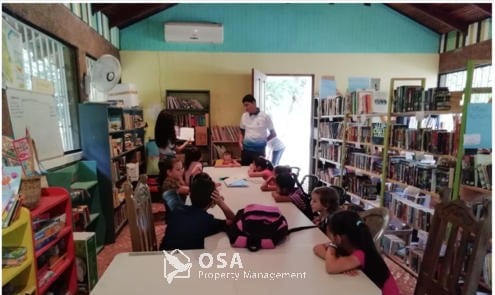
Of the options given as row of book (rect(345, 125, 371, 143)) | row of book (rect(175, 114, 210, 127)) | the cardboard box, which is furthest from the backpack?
row of book (rect(175, 114, 210, 127))

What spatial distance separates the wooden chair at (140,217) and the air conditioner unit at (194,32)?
143 inches

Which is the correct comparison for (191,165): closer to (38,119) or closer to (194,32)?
(38,119)

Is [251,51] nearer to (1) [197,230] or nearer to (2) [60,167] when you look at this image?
(2) [60,167]

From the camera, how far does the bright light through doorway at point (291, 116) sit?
18.7ft

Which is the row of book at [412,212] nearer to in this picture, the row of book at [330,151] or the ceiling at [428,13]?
the row of book at [330,151]

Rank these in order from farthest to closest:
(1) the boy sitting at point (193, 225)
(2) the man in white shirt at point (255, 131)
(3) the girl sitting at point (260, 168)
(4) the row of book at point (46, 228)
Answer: (2) the man in white shirt at point (255, 131), (3) the girl sitting at point (260, 168), (4) the row of book at point (46, 228), (1) the boy sitting at point (193, 225)

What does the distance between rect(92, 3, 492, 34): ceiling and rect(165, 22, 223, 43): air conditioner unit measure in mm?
393

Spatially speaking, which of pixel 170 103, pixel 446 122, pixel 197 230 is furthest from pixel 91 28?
pixel 446 122

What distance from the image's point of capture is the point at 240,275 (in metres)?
1.21

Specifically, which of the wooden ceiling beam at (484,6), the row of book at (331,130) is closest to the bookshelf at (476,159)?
the row of book at (331,130)

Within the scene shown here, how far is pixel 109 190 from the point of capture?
3123 millimetres

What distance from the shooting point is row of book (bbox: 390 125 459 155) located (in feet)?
7.75

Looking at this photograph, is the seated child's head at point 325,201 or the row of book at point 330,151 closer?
the seated child's head at point 325,201

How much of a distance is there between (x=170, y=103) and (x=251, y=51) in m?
1.72
